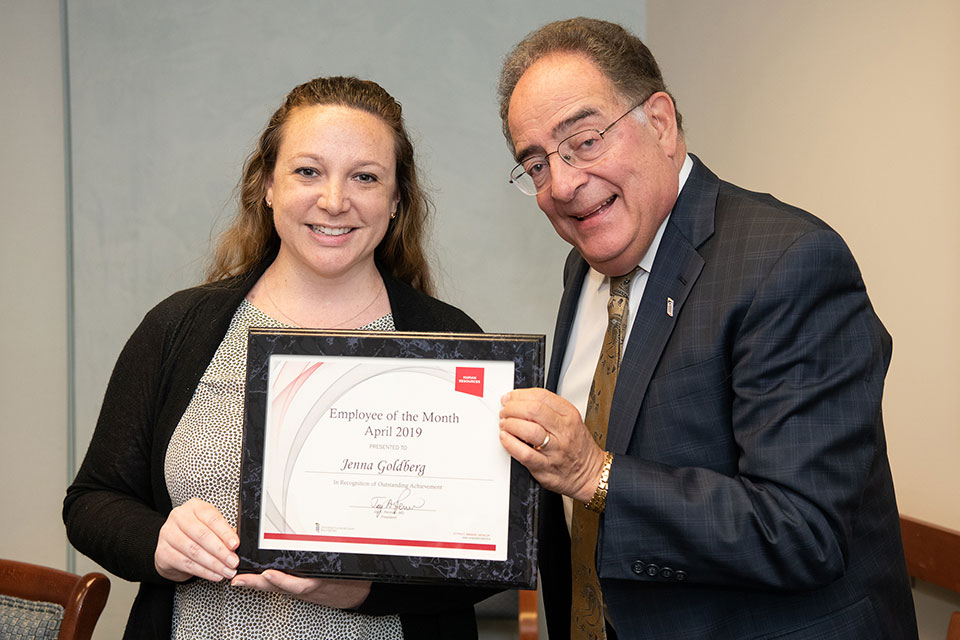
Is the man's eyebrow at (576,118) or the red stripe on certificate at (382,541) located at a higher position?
the man's eyebrow at (576,118)

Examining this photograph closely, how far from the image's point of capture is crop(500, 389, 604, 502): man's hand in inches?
57.1

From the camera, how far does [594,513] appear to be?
1858 mm

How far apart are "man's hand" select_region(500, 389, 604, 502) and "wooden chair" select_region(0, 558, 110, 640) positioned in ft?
4.35

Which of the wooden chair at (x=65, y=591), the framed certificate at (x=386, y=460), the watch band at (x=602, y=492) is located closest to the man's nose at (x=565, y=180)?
the framed certificate at (x=386, y=460)

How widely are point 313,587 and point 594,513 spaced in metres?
0.62

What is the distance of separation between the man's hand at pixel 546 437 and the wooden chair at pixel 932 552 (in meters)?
1.07

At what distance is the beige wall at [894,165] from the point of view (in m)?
2.18

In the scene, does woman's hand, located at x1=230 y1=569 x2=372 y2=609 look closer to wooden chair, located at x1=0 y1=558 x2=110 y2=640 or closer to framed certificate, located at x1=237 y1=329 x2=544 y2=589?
framed certificate, located at x1=237 y1=329 x2=544 y2=589

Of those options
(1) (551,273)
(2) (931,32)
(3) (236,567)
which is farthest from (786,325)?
(1) (551,273)

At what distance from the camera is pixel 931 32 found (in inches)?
86.5

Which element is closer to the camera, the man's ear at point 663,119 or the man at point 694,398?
the man at point 694,398

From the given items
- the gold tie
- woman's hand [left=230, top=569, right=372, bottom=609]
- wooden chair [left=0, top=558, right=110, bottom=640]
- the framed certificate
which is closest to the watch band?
the framed certificate

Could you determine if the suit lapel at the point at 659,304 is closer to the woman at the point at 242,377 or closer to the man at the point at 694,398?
the man at the point at 694,398

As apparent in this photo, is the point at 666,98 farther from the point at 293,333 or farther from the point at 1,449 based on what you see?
the point at 1,449
